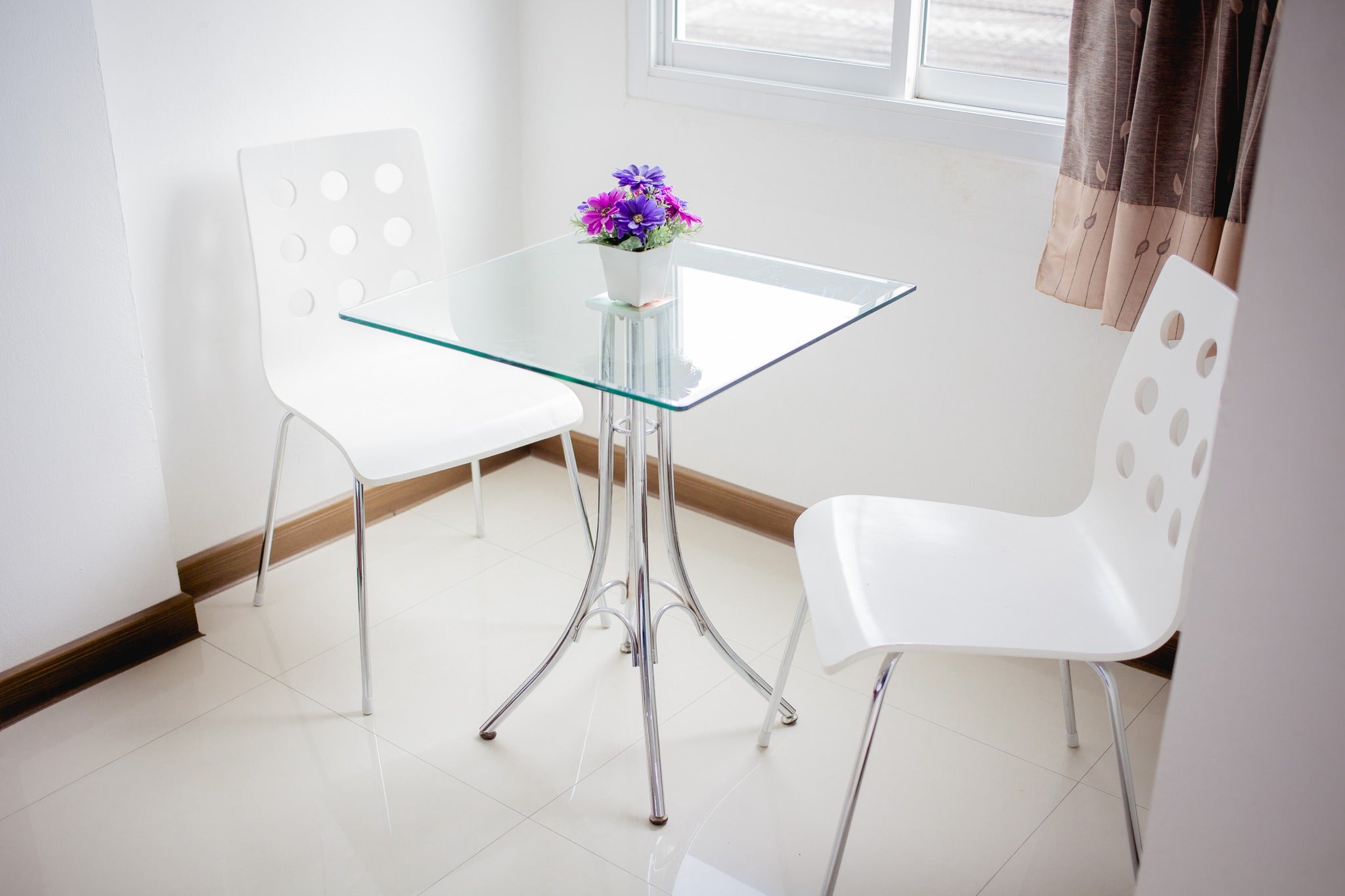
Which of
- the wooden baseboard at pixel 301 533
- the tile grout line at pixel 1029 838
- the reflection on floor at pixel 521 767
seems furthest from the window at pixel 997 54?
the wooden baseboard at pixel 301 533

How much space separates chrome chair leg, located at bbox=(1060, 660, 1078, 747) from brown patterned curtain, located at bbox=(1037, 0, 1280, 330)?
0.57 meters

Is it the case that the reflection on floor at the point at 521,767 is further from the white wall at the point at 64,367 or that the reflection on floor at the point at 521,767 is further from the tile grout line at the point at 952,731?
the white wall at the point at 64,367

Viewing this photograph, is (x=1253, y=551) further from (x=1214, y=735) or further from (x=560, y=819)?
(x=560, y=819)

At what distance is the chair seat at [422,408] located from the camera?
1.96 meters

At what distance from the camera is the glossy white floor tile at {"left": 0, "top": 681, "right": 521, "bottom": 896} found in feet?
5.51

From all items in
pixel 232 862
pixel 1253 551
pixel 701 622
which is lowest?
pixel 232 862

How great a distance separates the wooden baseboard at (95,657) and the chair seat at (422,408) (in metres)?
0.49

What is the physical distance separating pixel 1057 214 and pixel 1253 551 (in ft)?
4.80

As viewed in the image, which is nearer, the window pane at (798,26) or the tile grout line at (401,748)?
the tile grout line at (401,748)

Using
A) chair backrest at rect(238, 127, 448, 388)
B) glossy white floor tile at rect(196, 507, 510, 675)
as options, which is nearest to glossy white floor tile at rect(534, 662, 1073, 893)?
glossy white floor tile at rect(196, 507, 510, 675)

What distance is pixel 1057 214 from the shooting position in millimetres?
1957

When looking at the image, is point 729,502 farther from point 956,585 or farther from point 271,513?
point 956,585

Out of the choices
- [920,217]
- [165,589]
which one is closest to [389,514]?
[165,589]

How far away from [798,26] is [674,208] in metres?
0.86
